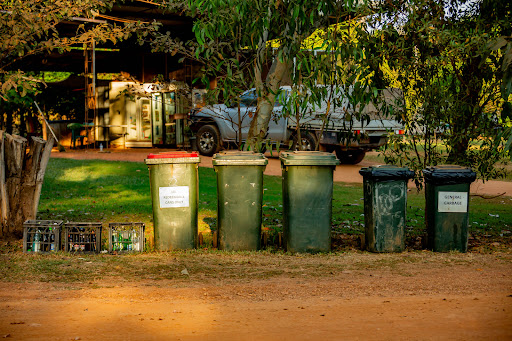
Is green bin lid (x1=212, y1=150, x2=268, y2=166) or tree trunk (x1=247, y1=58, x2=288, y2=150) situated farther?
tree trunk (x1=247, y1=58, x2=288, y2=150)

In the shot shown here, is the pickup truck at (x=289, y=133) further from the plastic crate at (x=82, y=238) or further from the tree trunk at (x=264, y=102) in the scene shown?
the plastic crate at (x=82, y=238)

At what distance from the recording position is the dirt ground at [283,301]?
463 centimetres

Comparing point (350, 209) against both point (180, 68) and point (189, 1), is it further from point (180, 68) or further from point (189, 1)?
point (180, 68)

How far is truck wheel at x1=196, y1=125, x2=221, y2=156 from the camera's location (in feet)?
60.8

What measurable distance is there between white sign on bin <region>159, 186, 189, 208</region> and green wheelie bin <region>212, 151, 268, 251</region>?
0.44 m

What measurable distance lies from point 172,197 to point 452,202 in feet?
10.9

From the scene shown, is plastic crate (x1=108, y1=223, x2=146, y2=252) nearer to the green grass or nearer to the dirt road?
the green grass

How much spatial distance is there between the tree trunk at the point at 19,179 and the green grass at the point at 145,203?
4.39 feet

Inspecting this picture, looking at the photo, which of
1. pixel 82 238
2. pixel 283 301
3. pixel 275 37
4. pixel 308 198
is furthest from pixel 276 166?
pixel 283 301

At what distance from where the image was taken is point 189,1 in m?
8.16

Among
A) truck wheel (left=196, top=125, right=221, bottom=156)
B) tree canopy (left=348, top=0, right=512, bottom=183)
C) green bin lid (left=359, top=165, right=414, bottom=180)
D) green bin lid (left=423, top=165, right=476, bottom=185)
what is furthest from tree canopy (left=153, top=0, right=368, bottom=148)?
truck wheel (left=196, top=125, right=221, bottom=156)

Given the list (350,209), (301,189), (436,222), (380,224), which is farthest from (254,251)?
(350,209)

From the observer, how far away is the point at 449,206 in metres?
7.68

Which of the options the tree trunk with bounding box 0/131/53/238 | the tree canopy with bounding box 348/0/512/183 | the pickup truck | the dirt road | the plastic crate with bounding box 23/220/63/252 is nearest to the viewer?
the plastic crate with bounding box 23/220/63/252
